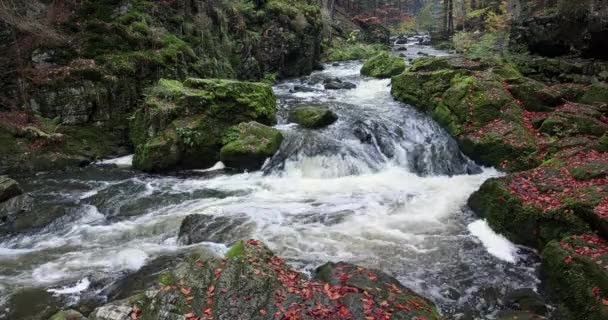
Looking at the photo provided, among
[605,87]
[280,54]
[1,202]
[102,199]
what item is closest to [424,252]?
[102,199]

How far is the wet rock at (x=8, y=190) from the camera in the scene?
9383 mm

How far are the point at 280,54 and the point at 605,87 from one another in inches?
627

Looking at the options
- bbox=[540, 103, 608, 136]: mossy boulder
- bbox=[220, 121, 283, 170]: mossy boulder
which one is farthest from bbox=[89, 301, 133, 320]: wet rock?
bbox=[540, 103, 608, 136]: mossy boulder

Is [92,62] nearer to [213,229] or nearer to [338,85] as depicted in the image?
[213,229]

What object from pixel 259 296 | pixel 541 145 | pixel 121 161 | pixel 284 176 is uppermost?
pixel 259 296

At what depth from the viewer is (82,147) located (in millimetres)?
12750

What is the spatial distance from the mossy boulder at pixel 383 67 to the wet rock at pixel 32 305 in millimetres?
20518

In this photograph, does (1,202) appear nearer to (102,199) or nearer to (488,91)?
(102,199)

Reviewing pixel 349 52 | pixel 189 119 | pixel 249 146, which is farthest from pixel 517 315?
pixel 349 52

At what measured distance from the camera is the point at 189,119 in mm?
12812

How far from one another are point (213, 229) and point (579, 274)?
627 centimetres

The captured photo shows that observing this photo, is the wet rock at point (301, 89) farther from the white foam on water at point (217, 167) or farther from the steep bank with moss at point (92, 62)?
the white foam on water at point (217, 167)

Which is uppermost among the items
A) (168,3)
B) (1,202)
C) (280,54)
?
(168,3)

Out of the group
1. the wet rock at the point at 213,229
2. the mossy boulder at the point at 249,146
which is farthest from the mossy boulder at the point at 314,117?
the wet rock at the point at 213,229
